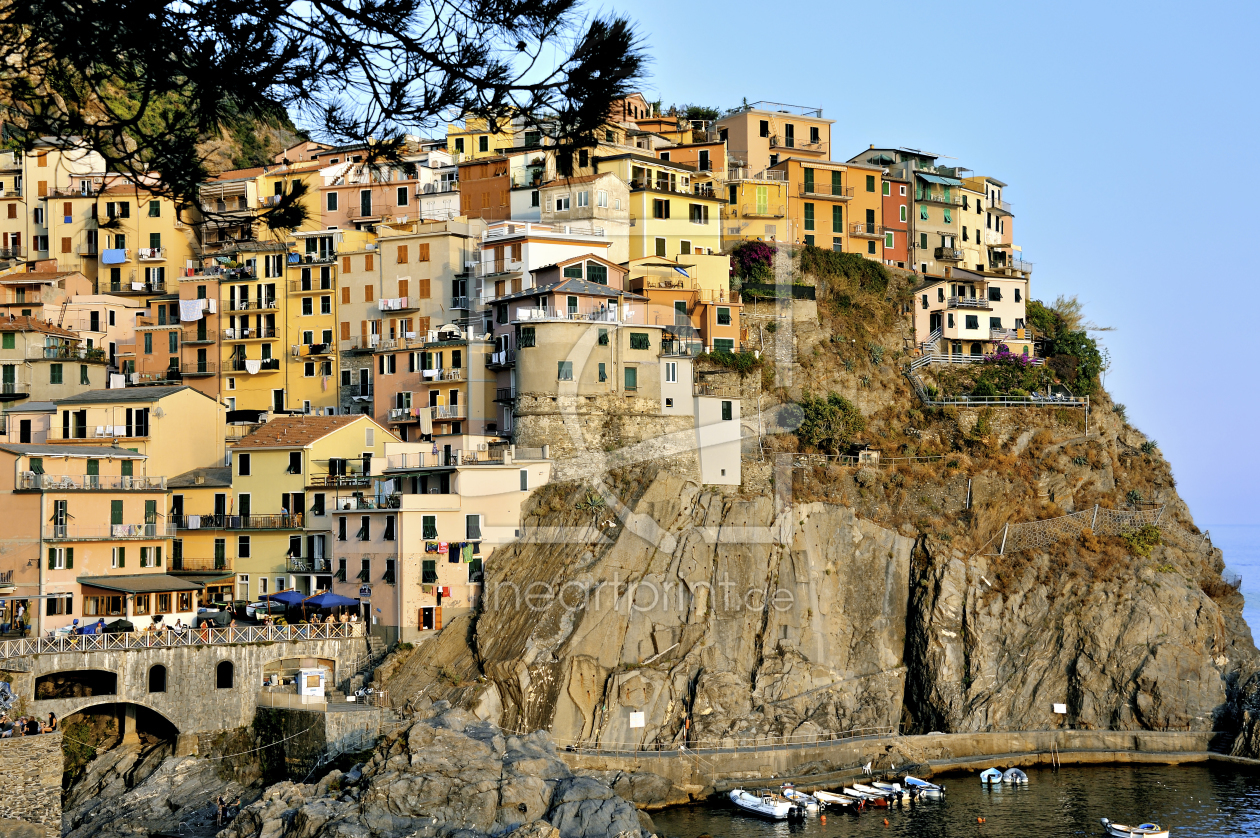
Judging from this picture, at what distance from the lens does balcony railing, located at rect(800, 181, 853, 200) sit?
76.2m

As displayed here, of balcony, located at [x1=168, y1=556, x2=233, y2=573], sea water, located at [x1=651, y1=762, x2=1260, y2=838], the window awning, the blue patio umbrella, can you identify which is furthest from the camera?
the window awning

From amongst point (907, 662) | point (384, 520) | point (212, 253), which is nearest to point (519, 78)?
point (384, 520)

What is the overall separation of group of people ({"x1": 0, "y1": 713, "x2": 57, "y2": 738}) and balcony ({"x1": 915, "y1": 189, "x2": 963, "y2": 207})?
178 feet

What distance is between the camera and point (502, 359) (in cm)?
6325

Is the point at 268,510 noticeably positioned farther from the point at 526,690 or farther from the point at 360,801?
the point at 360,801

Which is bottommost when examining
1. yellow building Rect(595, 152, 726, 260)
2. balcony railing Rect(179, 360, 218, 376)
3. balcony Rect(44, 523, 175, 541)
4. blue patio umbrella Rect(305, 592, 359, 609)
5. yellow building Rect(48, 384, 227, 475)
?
blue patio umbrella Rect(305, 592, 359, 609)

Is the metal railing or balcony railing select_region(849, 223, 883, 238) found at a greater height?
balcony railing select_region(849, 223, 883, 238)

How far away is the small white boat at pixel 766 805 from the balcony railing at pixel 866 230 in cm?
3607

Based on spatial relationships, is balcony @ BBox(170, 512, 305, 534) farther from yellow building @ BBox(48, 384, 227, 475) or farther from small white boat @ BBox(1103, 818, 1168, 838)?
small white boat @ BBox(1103, 818, 1168, 838)

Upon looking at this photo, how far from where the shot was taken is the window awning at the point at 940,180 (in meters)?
82.8

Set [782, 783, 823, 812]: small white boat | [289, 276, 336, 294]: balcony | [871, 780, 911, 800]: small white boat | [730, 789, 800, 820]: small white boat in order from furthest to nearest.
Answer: [289, 276, 336, 294]: balcony < [871, 780, 911, 800]: small white boat < [782, 783, 823, 812]: small white boat < [730, 789, 800, 820]: small white boat

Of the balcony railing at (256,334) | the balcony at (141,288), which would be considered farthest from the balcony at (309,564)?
the balcony at (141,288)

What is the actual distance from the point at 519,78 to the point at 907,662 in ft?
157

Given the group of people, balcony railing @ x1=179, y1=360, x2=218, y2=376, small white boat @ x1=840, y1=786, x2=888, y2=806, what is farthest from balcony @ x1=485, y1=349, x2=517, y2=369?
the group of people
